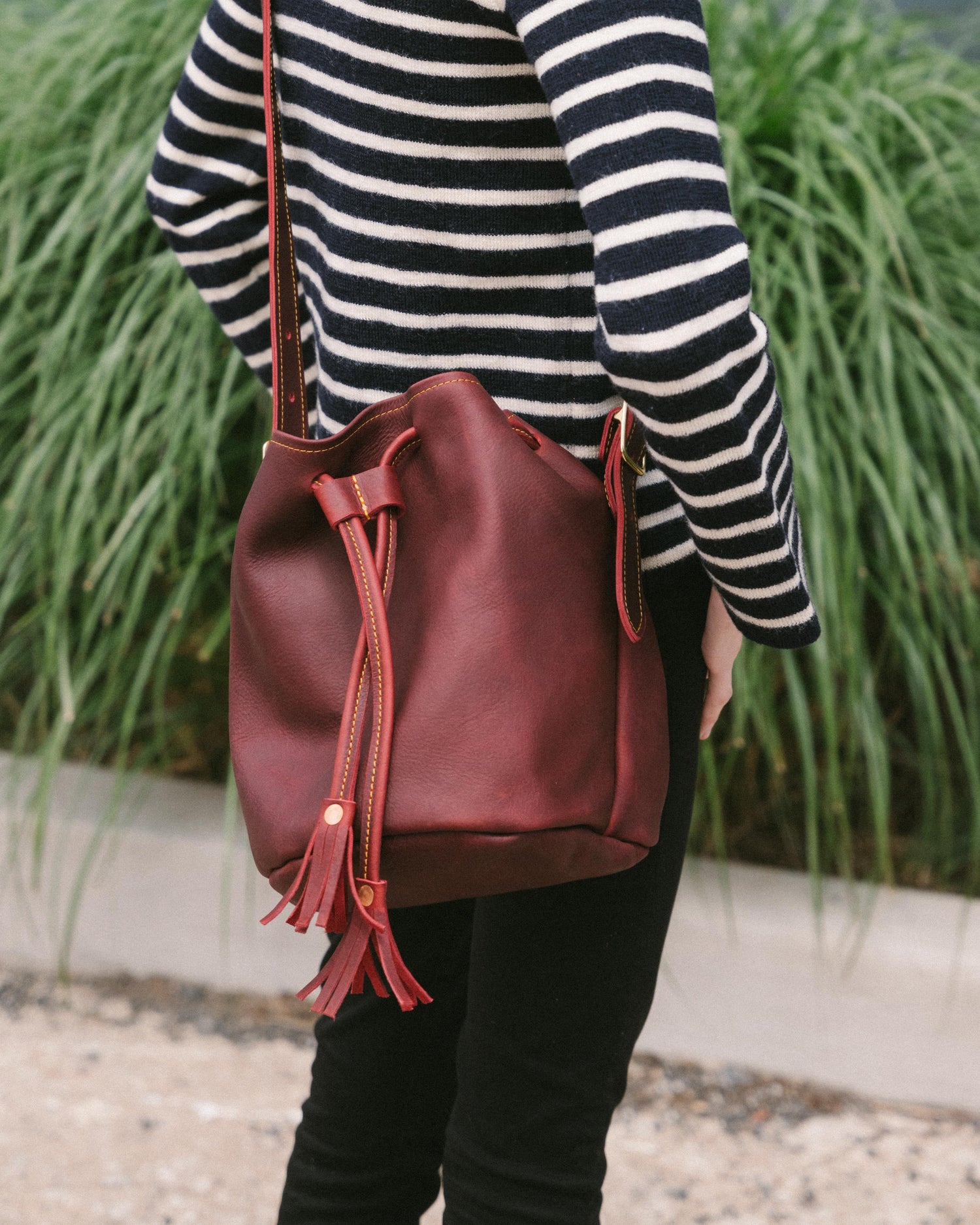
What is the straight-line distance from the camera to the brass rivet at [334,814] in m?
0.68

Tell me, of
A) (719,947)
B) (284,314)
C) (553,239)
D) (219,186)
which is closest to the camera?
(553,239)

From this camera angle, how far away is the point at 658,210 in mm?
621

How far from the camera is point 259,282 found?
1.02 metres

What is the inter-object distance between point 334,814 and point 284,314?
14.3 inches

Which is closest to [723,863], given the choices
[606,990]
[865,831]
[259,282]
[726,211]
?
[865,831]

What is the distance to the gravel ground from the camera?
4.75ft

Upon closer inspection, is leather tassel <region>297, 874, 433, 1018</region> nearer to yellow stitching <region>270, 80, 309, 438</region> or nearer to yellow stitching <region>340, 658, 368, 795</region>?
yellow stitching <region>340, 658, 368, 795</region>

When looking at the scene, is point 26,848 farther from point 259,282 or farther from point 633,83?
point 633,83

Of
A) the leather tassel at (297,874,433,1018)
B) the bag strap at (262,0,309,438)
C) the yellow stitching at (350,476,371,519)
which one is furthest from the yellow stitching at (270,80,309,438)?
the leather tassel at (297,874,433,1018)

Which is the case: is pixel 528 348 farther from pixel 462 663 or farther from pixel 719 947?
pixel 719 947

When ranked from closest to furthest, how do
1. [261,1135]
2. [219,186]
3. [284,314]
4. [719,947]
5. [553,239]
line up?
[553,239], [284,314], [219,186], [261,1135], [719,947]

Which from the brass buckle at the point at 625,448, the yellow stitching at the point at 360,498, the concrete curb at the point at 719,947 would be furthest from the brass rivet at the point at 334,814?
the concrete curb at the point at 719,947

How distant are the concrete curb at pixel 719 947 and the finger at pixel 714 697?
86cm

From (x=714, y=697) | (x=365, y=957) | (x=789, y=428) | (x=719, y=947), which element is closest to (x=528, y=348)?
(x=714, y=697)
